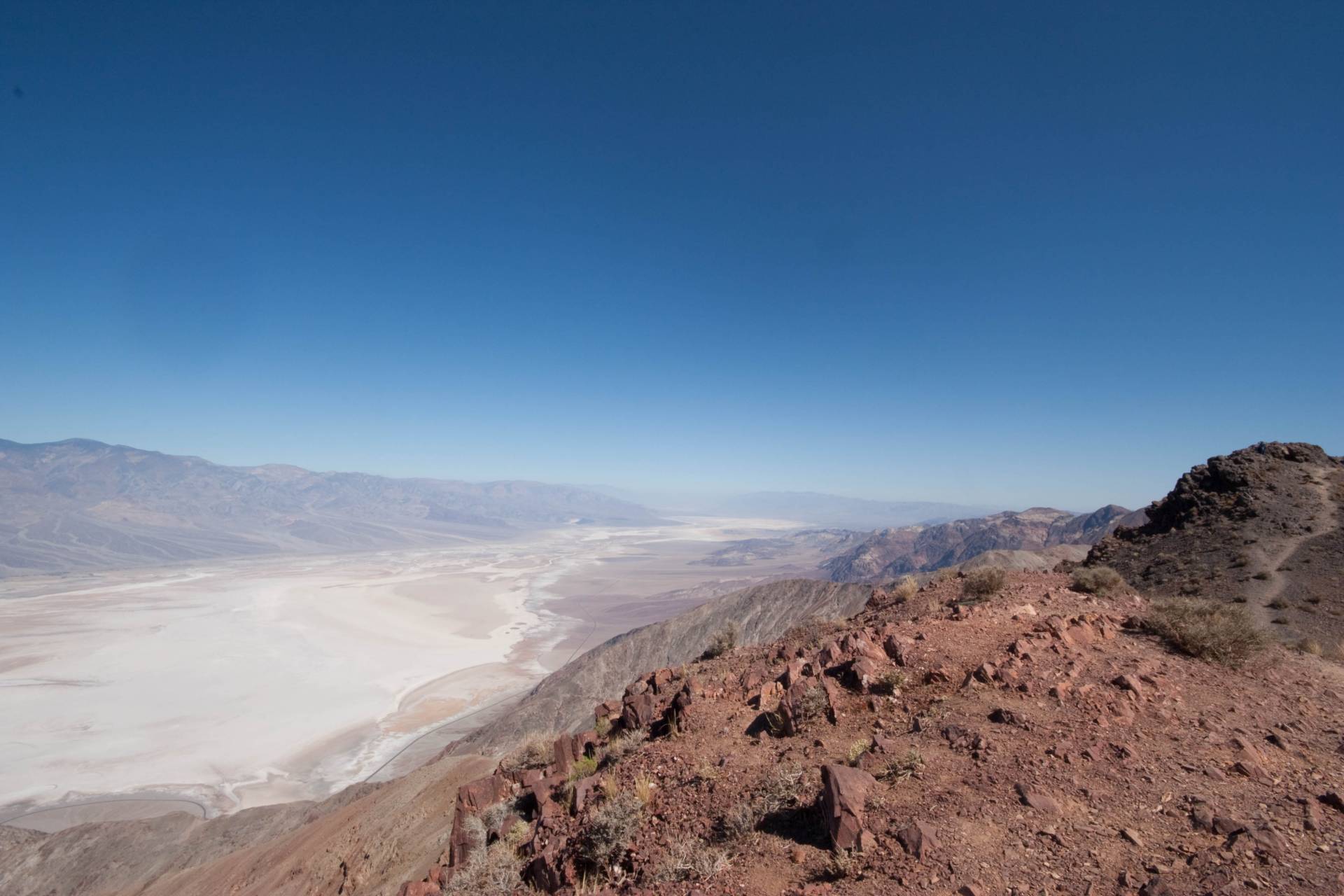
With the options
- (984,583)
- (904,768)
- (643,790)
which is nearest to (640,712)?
(643,790)

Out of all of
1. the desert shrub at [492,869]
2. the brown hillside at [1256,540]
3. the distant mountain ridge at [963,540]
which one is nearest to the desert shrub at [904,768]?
the desert shrub at [492,869]

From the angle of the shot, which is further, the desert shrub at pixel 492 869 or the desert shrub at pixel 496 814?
the desert shrub at pixel 496 814

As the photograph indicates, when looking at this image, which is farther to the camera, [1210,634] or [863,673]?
[1210,634]

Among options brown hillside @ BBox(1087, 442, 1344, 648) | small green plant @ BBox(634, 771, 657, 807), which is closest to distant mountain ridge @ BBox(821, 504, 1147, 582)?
brown hillside @ BBox(1087, 442, 1344, 648)

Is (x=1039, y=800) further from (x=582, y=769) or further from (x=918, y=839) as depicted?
(x=582, y=769)

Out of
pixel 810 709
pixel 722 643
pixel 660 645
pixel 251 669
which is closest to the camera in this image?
pixel 810 709

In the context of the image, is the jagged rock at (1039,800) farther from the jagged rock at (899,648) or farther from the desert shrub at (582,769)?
the desert shrub at (582,769)

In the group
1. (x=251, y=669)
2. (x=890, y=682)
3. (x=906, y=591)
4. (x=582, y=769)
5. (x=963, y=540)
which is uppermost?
(x=906, y=591)

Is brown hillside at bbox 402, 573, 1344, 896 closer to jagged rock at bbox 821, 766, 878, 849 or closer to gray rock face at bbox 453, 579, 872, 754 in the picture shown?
jagged rock at bbox 821, 766, 878, 849
